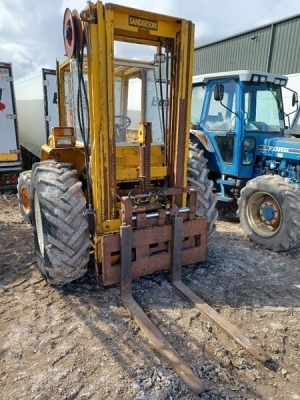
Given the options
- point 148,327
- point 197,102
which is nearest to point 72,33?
point 148,327

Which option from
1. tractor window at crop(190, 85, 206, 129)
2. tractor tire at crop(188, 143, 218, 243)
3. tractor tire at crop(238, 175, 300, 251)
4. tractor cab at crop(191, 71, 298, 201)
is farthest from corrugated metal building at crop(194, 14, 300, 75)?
tractor tire at crop(188, 143, 218, 243)

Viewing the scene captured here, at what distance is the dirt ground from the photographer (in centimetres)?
229

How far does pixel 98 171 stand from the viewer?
3131 mm

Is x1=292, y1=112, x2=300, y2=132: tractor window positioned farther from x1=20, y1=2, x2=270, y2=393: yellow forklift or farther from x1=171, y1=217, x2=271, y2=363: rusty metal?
x1=171, y1=217, x2=271, y2=363: rusty metal

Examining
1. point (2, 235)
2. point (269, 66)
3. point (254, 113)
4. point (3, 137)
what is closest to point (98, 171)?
point (2, 235)

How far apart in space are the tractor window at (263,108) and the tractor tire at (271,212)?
117 cm

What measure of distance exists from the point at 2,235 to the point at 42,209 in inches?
94.1

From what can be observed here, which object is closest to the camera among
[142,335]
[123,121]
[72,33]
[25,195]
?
[142,335]

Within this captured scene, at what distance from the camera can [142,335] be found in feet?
9.18

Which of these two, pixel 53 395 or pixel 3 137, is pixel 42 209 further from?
pixel 3 137

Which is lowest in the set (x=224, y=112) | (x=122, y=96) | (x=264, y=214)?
(x=264, y=214)

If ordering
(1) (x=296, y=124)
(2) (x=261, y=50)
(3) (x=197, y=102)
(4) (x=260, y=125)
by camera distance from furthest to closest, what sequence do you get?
(2) (x=261, y=50), (1) (x=296, y=124), (3) (x=197, y=102), (4) (x=260, y=125)

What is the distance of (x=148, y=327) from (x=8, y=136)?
664 centimetres

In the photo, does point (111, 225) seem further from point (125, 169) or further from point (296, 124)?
point (296, 124)
